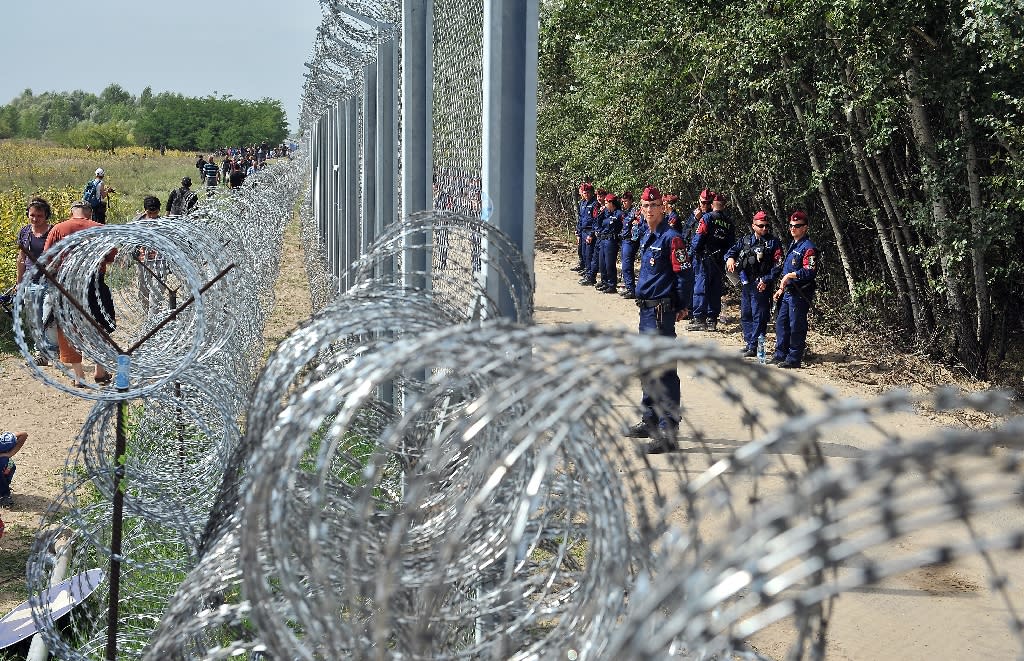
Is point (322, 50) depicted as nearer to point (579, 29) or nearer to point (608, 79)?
point (608, 79)

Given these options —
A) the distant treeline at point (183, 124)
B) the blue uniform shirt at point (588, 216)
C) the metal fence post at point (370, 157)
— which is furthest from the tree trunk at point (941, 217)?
the distant treeline at point (183, 124)

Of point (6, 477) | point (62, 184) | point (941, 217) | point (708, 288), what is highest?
point (62, 184)

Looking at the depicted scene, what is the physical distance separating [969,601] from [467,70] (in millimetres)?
4010

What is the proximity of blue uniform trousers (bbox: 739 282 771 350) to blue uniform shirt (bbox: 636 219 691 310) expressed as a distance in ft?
11.9

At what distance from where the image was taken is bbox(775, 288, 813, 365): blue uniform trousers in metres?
11.6

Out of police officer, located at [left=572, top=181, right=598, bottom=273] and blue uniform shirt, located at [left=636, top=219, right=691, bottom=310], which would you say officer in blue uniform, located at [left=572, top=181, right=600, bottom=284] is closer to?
police officer, located at [left=572, top=181, right=598, bottom=273]

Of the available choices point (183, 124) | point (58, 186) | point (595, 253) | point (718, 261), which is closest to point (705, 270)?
point (718, 261)

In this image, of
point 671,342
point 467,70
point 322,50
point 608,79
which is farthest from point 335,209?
point 671,342

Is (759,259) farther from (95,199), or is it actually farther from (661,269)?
(95,199)

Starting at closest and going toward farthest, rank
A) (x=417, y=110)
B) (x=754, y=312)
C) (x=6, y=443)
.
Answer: (x=417, y=110)
(x=6, y=443)
(x=754, y=312)

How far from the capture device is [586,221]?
20.0 metres

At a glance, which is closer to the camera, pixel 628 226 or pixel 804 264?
pixel 804 264

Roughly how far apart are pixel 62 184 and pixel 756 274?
3301cm

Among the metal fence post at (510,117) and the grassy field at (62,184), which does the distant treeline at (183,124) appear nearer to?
the grassy field at (62,184)
